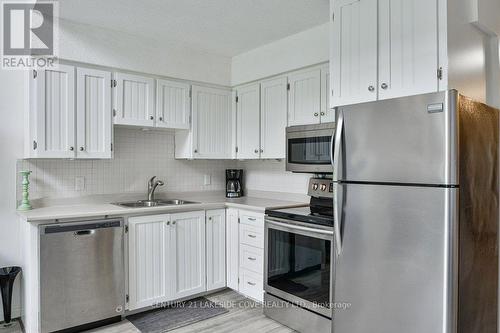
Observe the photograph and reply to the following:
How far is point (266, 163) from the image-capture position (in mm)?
4027

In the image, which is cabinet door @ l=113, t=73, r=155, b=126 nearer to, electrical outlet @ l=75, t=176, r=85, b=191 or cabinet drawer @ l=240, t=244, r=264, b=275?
electrical outlet @ l=75, t=176, r=85, b=191

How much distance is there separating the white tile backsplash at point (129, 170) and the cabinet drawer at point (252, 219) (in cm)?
90

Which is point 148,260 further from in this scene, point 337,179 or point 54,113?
point 337,179

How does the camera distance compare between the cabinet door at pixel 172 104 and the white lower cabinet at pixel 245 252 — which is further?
the cabinet door at pixel 172 104

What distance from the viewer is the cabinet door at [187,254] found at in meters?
3.23

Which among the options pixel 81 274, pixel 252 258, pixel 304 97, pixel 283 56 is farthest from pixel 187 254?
pixel 283 56

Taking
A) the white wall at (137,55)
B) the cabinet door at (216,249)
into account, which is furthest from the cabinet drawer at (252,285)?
the white wall at (137,55)

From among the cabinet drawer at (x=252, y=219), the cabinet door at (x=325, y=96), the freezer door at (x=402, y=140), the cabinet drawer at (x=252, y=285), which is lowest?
the cabinet drawer at (x=252, y=285)

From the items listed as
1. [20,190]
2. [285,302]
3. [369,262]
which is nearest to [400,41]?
[369,262]

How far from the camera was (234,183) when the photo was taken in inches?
163

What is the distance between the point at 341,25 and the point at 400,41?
1.57 ft

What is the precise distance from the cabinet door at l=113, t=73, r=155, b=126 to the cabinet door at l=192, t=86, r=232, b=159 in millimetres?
487

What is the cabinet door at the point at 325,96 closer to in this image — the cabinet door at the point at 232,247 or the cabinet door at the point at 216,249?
the cabinet door at the point at 232,247

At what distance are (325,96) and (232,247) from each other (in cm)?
165
